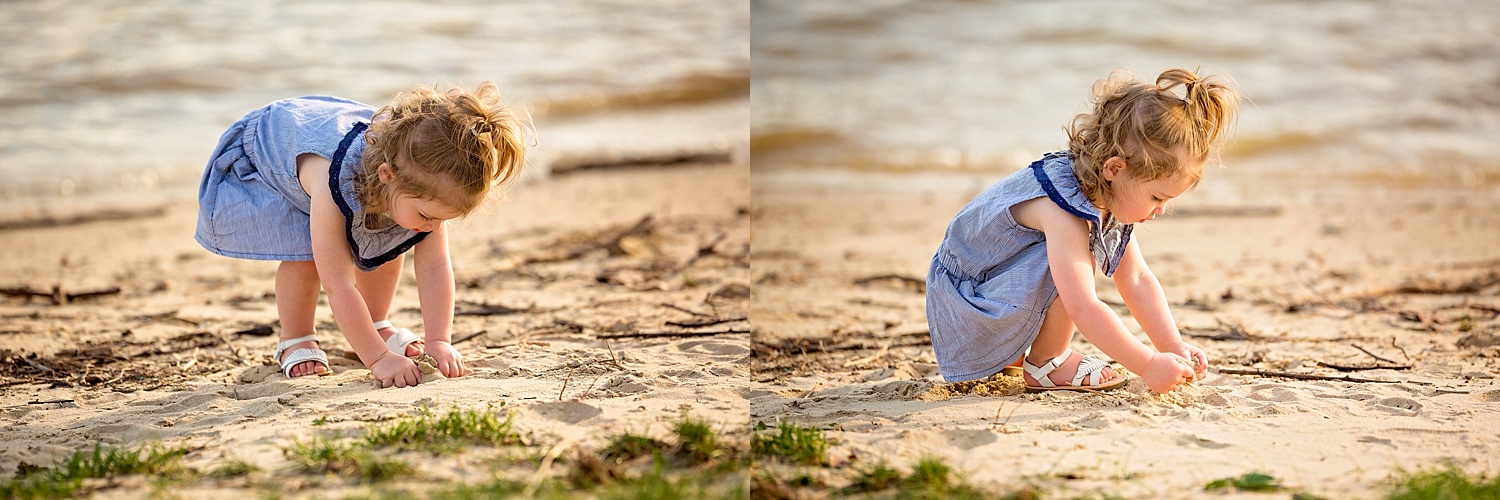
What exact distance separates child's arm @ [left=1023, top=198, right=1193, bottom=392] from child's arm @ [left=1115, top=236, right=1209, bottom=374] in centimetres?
30

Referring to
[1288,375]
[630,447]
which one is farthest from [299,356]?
[1288,375]

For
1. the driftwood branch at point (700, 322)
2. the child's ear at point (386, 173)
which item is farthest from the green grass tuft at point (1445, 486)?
the child's ear at point (386, 173)

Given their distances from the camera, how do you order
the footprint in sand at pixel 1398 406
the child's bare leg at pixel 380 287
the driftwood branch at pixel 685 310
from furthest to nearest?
the driftwood branch at pixel 685 310, the child's bare leg at pixel 380 287, the footprint in sand at pixel 1398 406

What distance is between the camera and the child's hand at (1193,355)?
3543 mm

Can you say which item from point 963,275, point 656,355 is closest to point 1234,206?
point 963,275

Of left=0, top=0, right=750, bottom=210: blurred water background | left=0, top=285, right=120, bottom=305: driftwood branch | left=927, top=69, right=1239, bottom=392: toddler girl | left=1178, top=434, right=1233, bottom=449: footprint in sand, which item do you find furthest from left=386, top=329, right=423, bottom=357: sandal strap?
left=0, top=0, right=750, bottom=210: blurred water background

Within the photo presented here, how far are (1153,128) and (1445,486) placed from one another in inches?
45.8

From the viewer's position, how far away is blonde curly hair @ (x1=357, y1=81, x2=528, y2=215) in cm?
331

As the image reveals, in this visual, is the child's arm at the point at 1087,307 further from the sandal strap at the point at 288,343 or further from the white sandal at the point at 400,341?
the sandal strap at the point at 288,343

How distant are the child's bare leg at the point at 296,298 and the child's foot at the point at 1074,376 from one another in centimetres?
230

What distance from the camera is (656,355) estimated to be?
3.77 metres

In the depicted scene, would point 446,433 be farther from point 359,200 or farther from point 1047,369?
point 1047,369

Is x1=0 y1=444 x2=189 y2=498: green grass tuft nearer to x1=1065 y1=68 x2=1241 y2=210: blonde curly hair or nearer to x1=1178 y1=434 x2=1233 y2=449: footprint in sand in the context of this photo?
x1=1178 y1=434 x2=1233 y2=449: footprint in sand

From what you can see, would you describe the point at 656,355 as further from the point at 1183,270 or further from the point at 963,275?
the point at 1183,270
